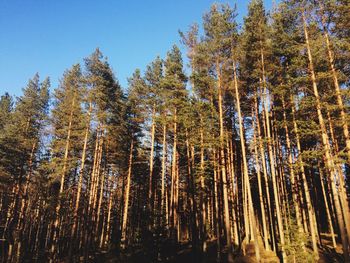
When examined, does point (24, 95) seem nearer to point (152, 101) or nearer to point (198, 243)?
point (152, 101)

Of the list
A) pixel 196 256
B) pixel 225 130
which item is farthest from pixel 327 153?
pixel 196 256

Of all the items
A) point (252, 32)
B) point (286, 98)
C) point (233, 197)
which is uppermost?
point (252, 32)

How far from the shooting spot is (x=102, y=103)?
2353 cm

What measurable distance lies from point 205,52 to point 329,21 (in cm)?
806

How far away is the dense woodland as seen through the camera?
1566 centimetres

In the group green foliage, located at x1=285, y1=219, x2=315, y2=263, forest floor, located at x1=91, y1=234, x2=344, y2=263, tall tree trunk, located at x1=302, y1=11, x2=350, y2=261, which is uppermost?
tall tree trunk, located at x1=302, y1=11, x2=350, y2=261

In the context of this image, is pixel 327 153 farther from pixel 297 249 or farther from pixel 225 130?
pixel 225 130

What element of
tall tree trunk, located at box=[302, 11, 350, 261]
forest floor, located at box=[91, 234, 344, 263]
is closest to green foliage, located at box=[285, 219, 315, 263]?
tall tree trunk, located at box=[302, 11, 350, 261]

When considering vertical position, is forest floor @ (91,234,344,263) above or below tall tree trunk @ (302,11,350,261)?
below

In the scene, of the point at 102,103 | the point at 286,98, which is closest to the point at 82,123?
the point at 102,103

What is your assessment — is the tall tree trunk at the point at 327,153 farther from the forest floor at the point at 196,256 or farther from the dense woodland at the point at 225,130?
the forest floor at the point at 196,256

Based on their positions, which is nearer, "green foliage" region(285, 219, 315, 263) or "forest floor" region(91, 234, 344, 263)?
"green foliage" region(285, 219, 315, 263)

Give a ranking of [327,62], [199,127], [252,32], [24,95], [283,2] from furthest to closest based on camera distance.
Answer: [24,95]
[199,127]
[252,32]
[283,2]
[327,62]

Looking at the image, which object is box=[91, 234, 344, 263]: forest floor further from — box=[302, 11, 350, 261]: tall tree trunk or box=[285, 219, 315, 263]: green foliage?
box=[302, 11, 350, 261]: tall tree trunk
